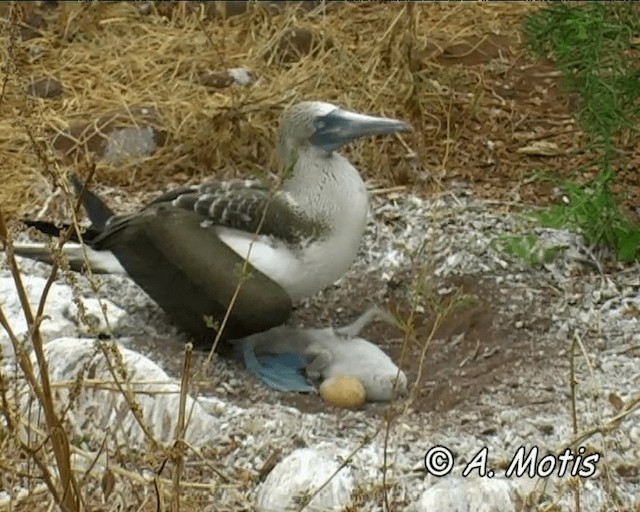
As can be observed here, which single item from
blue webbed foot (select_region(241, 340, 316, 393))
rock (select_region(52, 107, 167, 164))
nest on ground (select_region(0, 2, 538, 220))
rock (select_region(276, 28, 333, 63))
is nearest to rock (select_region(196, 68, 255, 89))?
nest on ground (select_region(0, 2, 538, 220))

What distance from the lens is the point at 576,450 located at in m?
2.99

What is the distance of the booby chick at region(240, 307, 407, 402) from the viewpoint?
136 inches

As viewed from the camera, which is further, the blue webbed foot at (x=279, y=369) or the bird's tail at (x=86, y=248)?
the bird's tail at (x=86, y=248)

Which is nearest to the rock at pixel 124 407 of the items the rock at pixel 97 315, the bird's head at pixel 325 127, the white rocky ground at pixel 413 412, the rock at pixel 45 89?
the white rocky ground at pixel 413 412

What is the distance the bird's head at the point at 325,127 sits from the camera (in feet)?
12.0

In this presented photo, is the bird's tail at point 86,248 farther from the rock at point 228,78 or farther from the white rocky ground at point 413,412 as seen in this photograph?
the rock at point 228,78

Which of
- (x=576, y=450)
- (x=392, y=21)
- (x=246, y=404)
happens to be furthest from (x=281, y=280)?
(x=392, y=21)

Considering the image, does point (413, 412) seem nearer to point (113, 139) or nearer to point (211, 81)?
point (113, 139)

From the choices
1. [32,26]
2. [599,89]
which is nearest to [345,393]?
[599,89]

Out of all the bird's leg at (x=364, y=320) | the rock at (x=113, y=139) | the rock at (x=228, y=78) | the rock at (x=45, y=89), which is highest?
the bird's leg at (x=364, y=320)

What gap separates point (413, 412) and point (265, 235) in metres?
0.63

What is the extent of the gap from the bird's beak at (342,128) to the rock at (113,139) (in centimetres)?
137

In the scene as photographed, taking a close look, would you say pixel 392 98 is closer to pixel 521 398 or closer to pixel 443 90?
pixel 443 90

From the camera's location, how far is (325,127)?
3.69m
